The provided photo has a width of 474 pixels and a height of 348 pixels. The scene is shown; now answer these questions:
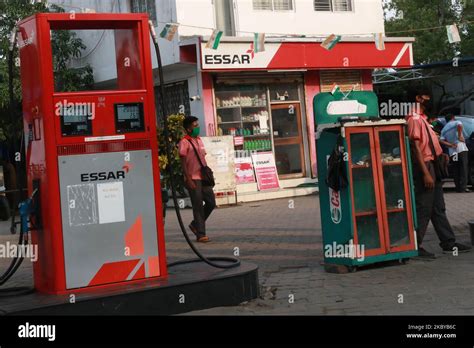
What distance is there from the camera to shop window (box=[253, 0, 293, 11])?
70.5 ft

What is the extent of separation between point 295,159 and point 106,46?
Answer: 669 centimetres

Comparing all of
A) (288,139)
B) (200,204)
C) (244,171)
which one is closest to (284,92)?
(288,139)

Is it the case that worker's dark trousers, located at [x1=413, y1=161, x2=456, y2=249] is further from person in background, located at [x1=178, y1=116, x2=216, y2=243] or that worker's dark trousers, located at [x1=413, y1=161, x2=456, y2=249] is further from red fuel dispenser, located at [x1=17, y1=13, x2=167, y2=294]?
person in background, located at [x1=178, y1=116, x2=216, y2=243]

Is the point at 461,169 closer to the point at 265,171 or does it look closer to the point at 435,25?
the point at 265,171

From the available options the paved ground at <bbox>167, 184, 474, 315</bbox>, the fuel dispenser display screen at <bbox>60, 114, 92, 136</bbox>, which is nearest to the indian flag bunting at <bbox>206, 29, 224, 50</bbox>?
the paved ground at <bbox>167, 184, 474, 315</bbox>

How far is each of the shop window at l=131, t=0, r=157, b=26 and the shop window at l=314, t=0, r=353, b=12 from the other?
4969 millimetres

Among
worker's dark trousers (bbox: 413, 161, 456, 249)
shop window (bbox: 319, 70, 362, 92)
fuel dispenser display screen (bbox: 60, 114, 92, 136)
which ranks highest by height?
shop window (bbox: 319, 70, 362, 92)

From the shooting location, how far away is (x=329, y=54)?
71.1 feet

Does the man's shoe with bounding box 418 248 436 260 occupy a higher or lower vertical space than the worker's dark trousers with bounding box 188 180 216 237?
lower

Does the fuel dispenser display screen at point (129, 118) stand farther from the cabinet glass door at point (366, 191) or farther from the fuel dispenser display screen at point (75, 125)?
the cabinet glass door at point (366, 191)

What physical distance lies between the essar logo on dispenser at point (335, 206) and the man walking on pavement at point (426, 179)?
117cm

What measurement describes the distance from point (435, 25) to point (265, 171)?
20.9 meters

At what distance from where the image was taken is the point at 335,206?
8648 mm

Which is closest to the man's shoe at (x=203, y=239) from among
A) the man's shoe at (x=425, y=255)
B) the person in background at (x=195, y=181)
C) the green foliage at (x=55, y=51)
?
the person in background at (x=195, y=181)
